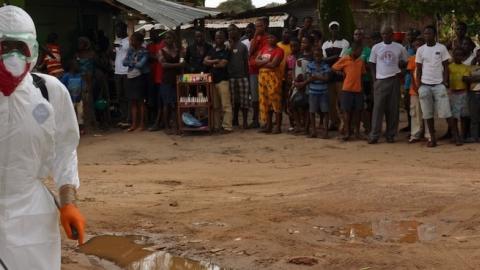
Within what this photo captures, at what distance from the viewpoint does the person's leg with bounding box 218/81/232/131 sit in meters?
14.6

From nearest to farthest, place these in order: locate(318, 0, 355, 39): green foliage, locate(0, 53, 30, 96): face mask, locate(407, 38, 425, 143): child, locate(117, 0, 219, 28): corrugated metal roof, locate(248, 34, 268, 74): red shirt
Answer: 1. locate(0, 53, 30, 96): face mask
2. locate(407, 38, 425, 143): child
3. locate(248, 34, 268, 74): red shirt
4. locate(117, 0, 219, 28): corrugated metal roof
5. locate(318, 0, 355, 39): green foliage

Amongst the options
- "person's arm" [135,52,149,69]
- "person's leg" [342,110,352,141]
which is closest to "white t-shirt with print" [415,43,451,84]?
"person's leg" [342,110,352,141]

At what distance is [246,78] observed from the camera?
14766mm

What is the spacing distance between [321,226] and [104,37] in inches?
421

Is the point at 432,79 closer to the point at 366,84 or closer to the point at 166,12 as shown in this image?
the point at 366,84

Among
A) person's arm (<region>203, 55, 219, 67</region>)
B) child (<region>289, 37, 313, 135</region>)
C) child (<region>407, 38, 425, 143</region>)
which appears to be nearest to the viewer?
child (<region>407, 38, 425, 143</region>)

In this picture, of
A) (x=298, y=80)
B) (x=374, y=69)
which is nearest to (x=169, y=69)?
(x=298, y=80)

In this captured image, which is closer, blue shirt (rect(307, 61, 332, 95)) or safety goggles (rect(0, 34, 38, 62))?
safety goggles (rect(0, 34, 38, 62))

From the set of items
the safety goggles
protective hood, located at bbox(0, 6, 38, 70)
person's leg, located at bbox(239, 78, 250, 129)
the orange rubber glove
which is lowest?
person's leg, located at bbox(239, 78, 250, 129)

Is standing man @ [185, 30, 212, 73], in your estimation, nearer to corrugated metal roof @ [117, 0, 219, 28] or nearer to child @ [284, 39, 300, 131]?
corrugated metal roof @ [117, 0, 219, 28]

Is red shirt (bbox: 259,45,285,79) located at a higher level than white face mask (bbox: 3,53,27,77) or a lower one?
lower

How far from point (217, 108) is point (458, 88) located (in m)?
4.38

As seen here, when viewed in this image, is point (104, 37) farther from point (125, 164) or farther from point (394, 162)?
point (394, 162)

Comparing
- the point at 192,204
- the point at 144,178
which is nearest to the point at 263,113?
the point at 144,178
